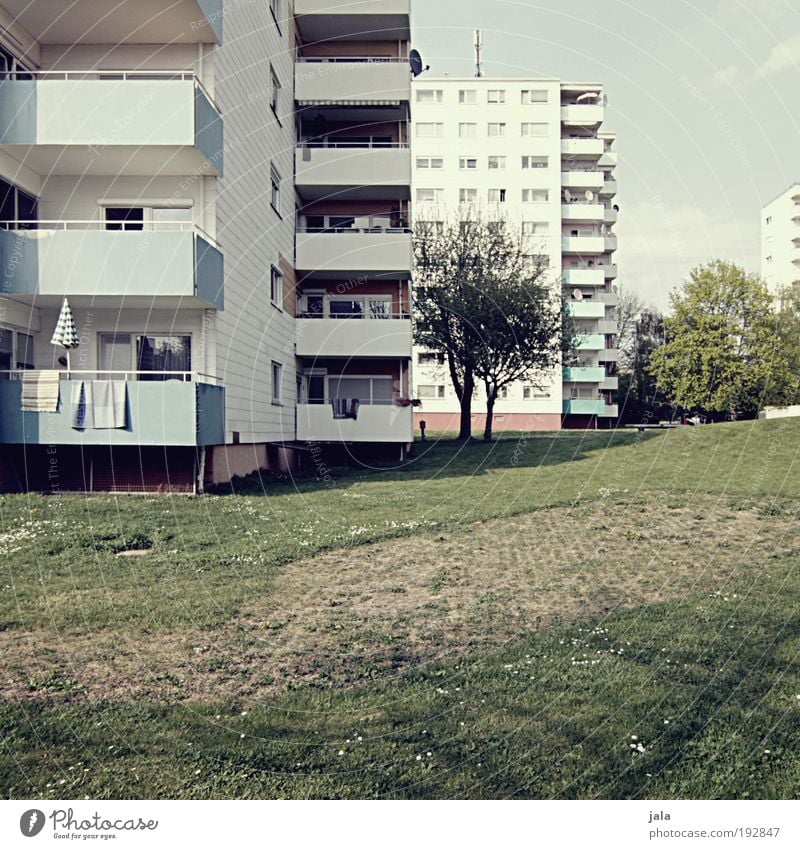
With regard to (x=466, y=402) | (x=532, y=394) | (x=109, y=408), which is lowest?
(x=109, y=408)

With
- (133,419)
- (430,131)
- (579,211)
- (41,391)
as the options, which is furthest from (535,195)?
(41,391)

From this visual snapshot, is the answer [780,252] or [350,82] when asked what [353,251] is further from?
[780,252]

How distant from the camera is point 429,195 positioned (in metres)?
59.4

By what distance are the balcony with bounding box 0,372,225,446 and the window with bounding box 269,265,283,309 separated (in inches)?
355

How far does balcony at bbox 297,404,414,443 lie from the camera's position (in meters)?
27.4

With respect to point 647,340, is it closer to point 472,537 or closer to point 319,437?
point 319,437

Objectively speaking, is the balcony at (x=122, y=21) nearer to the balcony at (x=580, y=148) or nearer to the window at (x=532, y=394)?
the window at (x=532, y=394)

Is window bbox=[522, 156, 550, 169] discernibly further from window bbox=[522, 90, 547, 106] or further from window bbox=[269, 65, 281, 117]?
window bbox=[269, 65, 281, 117]

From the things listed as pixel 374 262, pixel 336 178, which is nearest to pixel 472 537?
pixel 374 262

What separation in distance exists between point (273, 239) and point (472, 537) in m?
15.2

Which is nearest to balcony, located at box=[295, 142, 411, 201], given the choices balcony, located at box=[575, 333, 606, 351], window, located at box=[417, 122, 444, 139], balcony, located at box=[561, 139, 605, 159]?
balcony, located at box=[575, 333, 606, 351]

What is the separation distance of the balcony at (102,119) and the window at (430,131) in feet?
150

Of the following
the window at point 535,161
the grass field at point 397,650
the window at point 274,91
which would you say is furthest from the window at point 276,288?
the window at point 535,161

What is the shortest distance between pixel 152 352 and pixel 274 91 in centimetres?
1155
